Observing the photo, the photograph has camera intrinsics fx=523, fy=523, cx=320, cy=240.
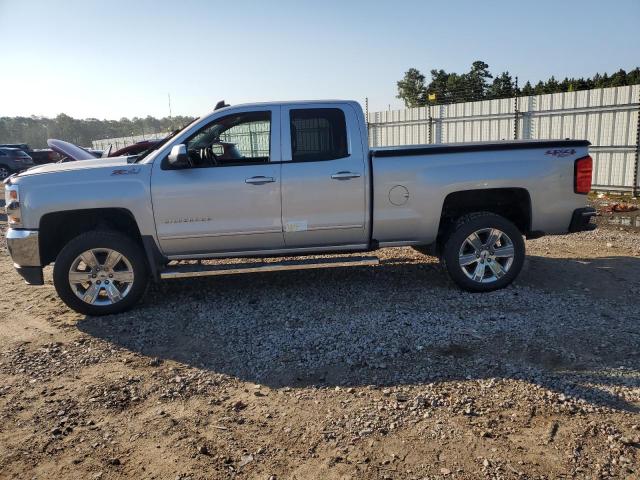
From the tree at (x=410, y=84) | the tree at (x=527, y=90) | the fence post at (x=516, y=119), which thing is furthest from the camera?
the tree at (x=410, y=84)

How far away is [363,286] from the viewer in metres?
5.93

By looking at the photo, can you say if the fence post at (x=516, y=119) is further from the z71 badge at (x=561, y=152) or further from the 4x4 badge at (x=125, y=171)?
the 4x4 badge at (x=125, y=171)

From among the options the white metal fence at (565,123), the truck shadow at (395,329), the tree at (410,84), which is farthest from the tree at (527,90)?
the truck shadow at (395,329)

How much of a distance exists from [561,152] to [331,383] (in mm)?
3535

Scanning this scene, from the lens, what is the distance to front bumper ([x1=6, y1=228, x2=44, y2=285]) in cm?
504

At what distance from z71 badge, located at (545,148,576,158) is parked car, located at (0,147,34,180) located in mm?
24394

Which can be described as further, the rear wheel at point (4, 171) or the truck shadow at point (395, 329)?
the rear wheel at point (4, 171)

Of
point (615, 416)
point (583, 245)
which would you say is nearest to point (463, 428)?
point (615, 416)

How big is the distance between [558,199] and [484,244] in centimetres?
88

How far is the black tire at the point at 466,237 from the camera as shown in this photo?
5445 millimetres

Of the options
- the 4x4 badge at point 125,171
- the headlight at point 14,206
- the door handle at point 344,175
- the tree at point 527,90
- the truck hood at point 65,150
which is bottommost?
the headlight at point 14,206

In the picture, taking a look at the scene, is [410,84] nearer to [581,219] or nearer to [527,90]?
[527,90]

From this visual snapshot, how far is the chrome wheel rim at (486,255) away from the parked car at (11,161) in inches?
941

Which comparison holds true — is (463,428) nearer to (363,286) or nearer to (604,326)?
(604,326)
